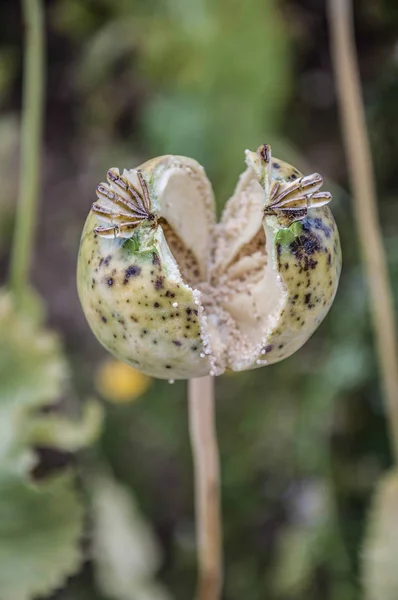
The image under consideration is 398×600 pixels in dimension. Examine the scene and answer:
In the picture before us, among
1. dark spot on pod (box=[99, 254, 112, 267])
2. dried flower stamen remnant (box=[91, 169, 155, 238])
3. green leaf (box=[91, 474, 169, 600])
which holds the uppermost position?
dried flower stamen remnant (box=[91, 169, 155, 238])

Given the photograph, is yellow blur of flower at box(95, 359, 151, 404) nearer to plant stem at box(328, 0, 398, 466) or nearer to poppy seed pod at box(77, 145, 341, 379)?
plant stem at box(328, 0, 398, 466)

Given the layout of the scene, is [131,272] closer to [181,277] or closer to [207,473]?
[181,277]

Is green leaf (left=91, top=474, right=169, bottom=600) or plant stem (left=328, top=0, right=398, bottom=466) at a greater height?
plant stem (left=328, top=0, right=398, bottom=466)

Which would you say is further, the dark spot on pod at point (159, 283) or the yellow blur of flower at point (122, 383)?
the yellow blur of flower at point (122, 383)

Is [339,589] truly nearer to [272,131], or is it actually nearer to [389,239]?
[389,239]

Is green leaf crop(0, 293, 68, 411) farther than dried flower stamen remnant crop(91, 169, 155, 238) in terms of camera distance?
Yes

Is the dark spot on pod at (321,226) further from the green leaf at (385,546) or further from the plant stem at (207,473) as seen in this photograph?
the green leaf at (385,546)

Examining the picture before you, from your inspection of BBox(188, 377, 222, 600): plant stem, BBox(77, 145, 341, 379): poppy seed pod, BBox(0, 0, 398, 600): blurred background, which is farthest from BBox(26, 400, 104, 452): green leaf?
BBox(77, 145, 341, 379): poppy seed pod

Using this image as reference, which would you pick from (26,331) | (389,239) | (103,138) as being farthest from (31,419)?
(103,138)

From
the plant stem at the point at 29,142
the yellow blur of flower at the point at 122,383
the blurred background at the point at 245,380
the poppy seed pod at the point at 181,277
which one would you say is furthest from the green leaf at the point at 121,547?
the poppy seed pod at the point at 181,277
